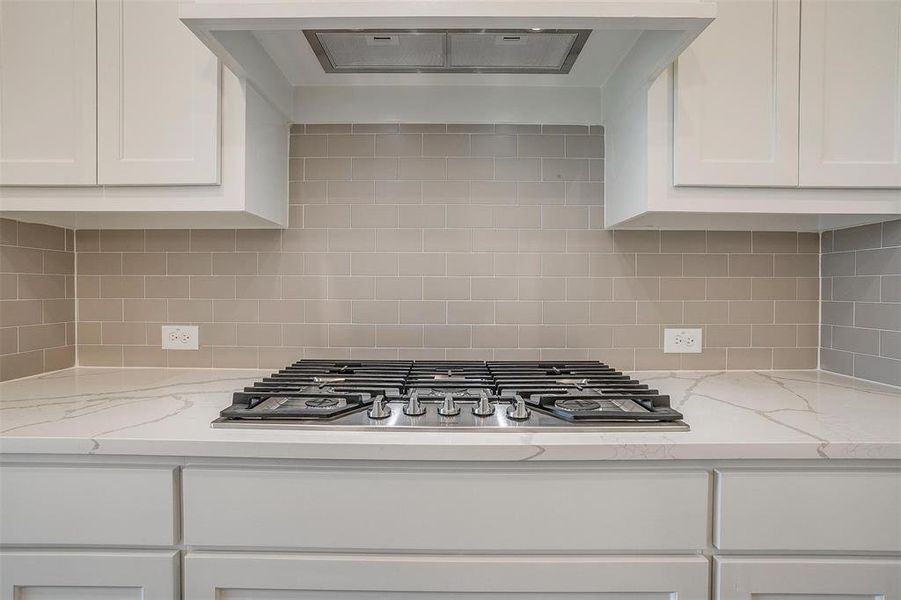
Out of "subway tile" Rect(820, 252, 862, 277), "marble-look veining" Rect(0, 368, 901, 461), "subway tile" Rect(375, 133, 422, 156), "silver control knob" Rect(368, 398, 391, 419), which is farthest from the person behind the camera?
"subway tile" Rect(375, 133, 422, 156)

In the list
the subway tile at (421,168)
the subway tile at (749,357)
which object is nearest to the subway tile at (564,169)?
the subway tile at (421,168)

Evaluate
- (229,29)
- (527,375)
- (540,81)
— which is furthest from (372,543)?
(540,81)

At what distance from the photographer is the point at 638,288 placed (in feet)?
5.47

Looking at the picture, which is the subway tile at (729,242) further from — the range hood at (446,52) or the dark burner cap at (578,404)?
the dark burner cap at (578,404)

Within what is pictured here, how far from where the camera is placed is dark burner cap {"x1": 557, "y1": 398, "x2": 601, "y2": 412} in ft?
3.56

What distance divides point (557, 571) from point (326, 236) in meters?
1.22

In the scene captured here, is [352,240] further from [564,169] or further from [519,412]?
[519,412]

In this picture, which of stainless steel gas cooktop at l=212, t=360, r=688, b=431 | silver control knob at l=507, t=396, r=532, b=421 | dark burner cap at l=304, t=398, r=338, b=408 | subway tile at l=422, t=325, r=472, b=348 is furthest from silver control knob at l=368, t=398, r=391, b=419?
subway tile at l=422, t=325, r=472, b=348

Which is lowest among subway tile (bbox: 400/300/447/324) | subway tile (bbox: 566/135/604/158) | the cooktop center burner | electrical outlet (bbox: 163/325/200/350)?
the cooktop center burner

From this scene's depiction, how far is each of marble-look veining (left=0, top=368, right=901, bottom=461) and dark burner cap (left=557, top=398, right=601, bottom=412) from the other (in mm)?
126

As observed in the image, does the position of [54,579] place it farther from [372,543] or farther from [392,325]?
[392,325]

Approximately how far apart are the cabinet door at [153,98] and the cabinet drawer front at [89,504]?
0.74 m

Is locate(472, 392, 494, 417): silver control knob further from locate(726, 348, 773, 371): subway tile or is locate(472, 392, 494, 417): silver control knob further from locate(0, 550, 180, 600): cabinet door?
locate(726, 348, 773, 371): subway tile

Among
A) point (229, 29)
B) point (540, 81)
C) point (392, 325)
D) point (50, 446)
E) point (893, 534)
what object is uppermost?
point (540, 81)
